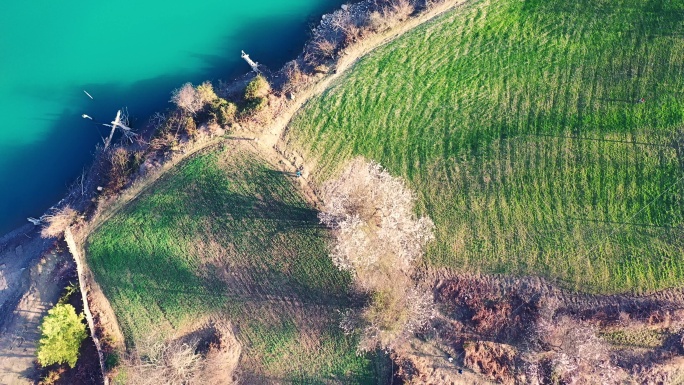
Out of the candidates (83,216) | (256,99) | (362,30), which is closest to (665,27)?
(362,30)

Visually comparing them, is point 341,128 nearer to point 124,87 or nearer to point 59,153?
point 124,87

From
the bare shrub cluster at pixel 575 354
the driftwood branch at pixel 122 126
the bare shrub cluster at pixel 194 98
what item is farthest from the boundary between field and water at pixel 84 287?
the bare shrub cluster at pixel 575 354

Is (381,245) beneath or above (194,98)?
beneath

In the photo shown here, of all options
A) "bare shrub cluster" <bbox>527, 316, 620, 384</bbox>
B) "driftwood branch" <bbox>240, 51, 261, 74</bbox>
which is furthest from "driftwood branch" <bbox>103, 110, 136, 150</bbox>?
"bare shrub cluster" <bbox>527, 316, 620, 384</bbox>

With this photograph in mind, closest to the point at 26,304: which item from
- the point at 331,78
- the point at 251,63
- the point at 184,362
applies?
the point at 184,362

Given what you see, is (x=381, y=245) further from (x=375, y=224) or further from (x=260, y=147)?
(x=260, y=147)

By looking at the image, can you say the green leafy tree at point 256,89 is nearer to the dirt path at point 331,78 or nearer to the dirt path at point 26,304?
the dirt path at point 331,78
